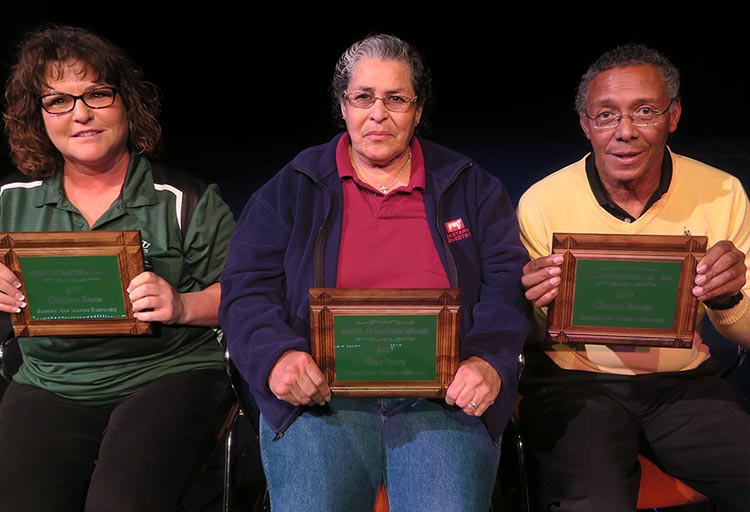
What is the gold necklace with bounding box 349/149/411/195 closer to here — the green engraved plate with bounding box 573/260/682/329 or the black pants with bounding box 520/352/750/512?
the green engraved plate with bounding box 573/260/682/329

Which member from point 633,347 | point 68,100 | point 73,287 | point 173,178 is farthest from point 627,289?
point 68,100

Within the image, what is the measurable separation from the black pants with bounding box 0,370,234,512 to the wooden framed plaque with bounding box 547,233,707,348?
1118mm

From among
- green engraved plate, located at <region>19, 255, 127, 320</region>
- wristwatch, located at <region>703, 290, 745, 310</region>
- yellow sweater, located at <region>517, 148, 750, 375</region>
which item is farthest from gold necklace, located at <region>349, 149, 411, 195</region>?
wristwatch, located at <region>703, 290, 745, 310</region>

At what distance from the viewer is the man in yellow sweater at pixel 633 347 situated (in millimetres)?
2180

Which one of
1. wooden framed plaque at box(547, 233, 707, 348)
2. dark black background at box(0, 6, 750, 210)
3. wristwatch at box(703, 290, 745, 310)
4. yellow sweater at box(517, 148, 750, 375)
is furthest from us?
dark black background at box(0, 6, 750, 210)

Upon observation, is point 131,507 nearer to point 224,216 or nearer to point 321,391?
point 321,391

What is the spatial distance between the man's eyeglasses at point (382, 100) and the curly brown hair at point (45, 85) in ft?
2.38

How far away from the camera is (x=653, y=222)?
7.98 ft

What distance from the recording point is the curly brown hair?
2355mm

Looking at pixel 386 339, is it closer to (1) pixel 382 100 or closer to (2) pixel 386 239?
(2) pixel 386 239

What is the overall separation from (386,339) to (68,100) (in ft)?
4.17

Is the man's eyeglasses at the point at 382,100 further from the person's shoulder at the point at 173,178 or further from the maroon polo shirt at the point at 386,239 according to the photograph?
the person's shoulder at the point at 173,178

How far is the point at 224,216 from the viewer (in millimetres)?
2525

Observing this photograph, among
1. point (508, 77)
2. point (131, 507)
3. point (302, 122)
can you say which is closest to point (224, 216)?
point (131, 507)
